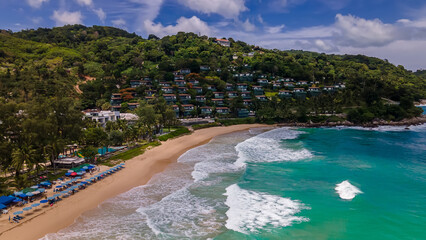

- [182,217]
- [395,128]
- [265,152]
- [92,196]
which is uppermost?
[395,128]

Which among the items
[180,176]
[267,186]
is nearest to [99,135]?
[180,176]

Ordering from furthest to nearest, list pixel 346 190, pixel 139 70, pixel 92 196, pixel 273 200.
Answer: pixel 139 70 < pixel 346 190 < pixel 92 196 < pixel 273 200

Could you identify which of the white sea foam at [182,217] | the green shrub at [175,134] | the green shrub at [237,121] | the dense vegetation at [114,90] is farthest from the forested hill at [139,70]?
the white sea foam at [182,217]

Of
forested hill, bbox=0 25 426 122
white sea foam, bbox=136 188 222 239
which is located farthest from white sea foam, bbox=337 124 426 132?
white sea foam, bbox=136 188 222 239

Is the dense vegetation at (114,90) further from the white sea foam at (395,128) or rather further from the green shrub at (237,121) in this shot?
the white sea foam at (395,128)

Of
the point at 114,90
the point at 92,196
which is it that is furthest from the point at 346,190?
the point at 114,90

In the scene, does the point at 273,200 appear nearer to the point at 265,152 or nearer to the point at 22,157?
the point at 265,152
